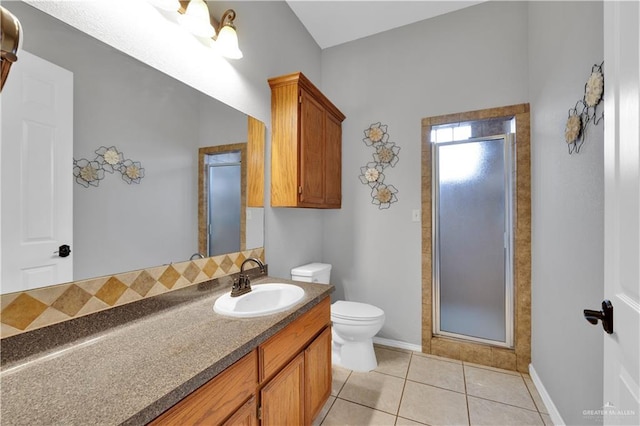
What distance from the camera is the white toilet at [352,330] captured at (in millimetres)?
1985

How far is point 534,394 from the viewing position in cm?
177

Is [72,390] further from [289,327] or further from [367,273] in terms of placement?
[367,273]

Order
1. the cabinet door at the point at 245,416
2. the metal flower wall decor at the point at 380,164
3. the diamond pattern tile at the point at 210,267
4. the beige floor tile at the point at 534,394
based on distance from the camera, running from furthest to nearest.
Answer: the metal flower wall decor at the point at 380,164
the beige floor tile at the point at 534,394
the diamond pattern tile at the point at 210,267
the cabinet door at the point at 245,416

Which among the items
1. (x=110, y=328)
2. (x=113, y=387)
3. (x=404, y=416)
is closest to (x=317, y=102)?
(x=110, y=328)

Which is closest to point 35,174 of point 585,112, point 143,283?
point 143,283

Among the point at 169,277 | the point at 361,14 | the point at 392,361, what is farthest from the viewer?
the point at 361,14

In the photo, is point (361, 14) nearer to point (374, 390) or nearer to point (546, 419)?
point (374, 390)

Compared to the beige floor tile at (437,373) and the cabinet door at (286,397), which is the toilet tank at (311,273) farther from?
the beige floor tile at (437,373)

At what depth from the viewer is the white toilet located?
1985 millimetres

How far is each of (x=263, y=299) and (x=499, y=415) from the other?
162cm

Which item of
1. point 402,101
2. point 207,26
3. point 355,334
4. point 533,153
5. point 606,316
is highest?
point 402,101

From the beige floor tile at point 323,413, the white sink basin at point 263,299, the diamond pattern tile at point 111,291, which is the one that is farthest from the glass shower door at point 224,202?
the beige floor tile at point 323,413

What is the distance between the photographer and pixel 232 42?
1.43m

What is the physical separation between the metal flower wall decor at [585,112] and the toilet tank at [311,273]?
6.00ft
